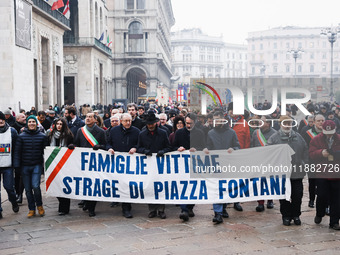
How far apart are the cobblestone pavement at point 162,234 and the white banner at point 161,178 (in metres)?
0.34

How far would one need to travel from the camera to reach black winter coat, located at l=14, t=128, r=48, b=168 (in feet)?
24.5

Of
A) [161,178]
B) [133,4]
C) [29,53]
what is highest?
[133,4]

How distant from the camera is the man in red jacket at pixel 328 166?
6.62 m

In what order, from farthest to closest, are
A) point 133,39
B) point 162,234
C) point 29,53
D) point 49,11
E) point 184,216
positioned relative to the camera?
1. point 133,39
2. point 49,11
3. point 29,53
4. point 184,216
5. point 162,234

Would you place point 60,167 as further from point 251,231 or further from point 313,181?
point 313,181

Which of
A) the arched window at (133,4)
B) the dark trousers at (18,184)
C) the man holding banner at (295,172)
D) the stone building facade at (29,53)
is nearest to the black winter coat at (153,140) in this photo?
the man holding banner at (295,172)

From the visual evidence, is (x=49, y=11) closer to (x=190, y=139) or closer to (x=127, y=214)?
(x=190, y=139)

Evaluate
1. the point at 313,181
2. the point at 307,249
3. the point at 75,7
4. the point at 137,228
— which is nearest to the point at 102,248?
the point at 137,228

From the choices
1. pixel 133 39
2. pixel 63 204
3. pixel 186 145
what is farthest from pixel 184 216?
pixel 133 39

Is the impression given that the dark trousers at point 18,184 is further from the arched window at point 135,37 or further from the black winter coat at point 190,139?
the arched window at point 135,37

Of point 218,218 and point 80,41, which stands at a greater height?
point 80,41

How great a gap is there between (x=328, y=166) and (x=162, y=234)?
248 centimetres

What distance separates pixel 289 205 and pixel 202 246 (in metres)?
1.71

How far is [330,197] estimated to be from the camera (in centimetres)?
675
